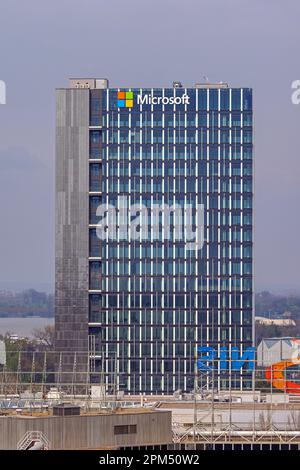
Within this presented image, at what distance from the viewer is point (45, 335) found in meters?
89.6

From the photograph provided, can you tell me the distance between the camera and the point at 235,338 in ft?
263

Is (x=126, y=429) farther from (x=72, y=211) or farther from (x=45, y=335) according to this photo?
(x=45, y=335)

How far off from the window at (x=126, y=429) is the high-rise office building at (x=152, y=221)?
4277cm

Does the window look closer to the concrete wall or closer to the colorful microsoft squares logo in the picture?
the concrete wall

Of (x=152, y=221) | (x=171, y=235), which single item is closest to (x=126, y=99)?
(x=152, y=221)

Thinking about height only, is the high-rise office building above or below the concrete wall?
above

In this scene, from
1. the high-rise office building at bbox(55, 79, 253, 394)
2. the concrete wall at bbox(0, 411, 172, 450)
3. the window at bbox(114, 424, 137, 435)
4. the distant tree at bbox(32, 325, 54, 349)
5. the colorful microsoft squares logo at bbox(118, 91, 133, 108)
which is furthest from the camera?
the distant tree at bbox(32, 325, 54, 349)

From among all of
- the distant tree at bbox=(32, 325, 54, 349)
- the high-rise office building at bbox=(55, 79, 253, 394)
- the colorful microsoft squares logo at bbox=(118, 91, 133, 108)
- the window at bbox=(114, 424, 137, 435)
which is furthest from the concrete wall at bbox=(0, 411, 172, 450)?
the distant tree at bbox=(32, 325, 54, 349)

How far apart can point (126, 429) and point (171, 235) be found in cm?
4459

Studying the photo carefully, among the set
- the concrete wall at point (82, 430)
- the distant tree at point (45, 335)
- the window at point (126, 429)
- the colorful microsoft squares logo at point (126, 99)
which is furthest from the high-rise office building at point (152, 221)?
the window at point (126, 429)

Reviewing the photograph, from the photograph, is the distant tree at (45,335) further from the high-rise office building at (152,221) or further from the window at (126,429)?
the window at (126,429)

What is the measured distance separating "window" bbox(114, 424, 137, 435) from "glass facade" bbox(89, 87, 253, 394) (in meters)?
42.8

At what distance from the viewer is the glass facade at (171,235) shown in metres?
80.0

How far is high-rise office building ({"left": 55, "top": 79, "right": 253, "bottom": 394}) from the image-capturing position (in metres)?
80.0
